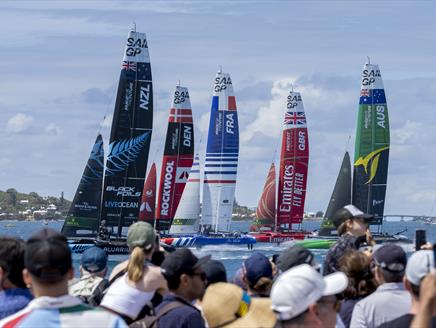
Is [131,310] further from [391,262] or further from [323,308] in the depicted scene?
[323,308]

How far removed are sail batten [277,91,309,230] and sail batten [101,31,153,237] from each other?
18900 millimetres

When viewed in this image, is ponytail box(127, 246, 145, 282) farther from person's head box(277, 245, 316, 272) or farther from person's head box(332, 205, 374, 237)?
person's head box(332, 205, 374, 237)

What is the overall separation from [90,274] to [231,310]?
3.27 meters

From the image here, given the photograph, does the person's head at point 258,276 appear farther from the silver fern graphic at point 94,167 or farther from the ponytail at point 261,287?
the silver fern graphic at point 94,167

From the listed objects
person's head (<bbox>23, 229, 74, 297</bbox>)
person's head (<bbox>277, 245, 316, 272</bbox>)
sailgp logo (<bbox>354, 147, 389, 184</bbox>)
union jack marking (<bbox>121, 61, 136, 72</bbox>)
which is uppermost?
union jack marking (<bbox>121, 61, 136, 72</bbox>)

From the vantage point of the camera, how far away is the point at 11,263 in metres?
7.29

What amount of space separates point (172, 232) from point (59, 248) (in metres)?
64.2

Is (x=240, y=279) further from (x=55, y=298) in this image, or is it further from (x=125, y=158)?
(x=125, y=158)

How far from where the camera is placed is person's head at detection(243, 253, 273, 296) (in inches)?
315

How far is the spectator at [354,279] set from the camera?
28.2ft

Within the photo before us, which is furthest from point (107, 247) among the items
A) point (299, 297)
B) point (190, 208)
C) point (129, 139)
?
point (299, 297)

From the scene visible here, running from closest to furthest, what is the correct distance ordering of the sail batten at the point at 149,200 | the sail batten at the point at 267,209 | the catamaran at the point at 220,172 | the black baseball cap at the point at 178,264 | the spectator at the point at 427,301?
the spectator at the point at 427,301 → the black baseball cap at the point at 178,264 → the sail batten at the point at 149,200 → the catamaran at the point at 220,172 → the sail batten at the point at 267,209

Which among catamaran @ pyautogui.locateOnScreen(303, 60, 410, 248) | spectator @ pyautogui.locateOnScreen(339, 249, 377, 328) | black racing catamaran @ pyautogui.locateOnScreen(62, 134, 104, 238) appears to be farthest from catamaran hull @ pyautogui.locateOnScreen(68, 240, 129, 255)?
spectator @ pyautogui.locateOnScreen(339, 249, 377, 328)

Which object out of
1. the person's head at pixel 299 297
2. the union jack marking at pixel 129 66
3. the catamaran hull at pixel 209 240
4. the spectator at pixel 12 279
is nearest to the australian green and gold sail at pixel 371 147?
the catamaran hull at pixel 209 240
